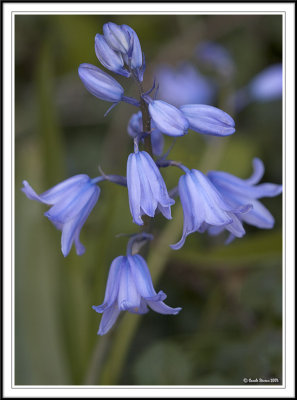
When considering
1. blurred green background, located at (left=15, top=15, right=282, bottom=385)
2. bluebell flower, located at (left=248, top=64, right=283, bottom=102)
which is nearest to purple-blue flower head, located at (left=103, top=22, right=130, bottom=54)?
blurred green background, located at (left=15, top=15, right=282, bottom=385)

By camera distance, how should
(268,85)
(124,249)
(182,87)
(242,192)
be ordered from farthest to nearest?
(182,87) → (268,85) → (124,249) → (242,192)

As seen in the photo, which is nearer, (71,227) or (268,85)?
(71,227)

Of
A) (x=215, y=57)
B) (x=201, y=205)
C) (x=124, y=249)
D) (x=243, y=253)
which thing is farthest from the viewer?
(x=215, y=57)

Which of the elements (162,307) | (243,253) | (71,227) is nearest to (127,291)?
(162,307)

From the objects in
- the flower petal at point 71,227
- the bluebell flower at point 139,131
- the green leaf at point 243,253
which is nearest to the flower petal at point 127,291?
the flower petal at point 71,227

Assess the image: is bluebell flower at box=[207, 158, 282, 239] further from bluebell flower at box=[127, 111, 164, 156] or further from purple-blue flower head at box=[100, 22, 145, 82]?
purple-blue flower head at box=[100, 22, 145, 82]

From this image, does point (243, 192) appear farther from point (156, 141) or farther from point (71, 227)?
point (71, 227)

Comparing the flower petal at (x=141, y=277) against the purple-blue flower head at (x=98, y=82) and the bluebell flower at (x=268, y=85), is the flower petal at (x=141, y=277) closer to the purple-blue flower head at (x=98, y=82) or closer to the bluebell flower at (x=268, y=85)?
the purple-blue flower head at (x=98, y=82)
